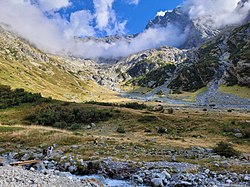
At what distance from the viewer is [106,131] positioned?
155 ft

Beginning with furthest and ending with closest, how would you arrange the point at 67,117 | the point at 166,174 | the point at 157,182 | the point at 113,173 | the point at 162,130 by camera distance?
the point at 67,117 → the point at 162,130 → the point at 113,173 → the point at 166,174 → the point at 157,182

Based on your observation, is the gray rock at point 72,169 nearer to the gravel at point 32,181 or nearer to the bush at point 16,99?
the gravel at point 32,181

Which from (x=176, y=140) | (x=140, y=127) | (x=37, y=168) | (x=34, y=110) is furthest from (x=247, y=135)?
(x=34, y=110)

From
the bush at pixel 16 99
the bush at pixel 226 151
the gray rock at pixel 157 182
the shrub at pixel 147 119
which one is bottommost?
the gray rock at pixel 157 182

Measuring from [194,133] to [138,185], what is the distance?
25552mm

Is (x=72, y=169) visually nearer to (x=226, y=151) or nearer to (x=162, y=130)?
(x=226, y=151)

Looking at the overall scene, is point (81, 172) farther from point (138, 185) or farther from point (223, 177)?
point (223, 177)

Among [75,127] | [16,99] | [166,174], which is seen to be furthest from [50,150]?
[16,99]

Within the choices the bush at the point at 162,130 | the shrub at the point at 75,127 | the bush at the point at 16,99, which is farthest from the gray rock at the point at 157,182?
the bush at the point at 16,99

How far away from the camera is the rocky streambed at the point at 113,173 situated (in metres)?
18.8

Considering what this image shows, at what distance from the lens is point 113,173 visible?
22734 mm

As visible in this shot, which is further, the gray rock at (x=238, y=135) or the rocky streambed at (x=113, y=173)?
the gray rock at (x=238, y=135)

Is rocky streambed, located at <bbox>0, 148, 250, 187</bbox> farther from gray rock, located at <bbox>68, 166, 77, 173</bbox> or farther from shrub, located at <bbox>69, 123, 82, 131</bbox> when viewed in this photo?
shrub, located at <bbox>69, 123, 82, 131</bbox>

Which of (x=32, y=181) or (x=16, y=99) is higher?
(x=16, y=99)
